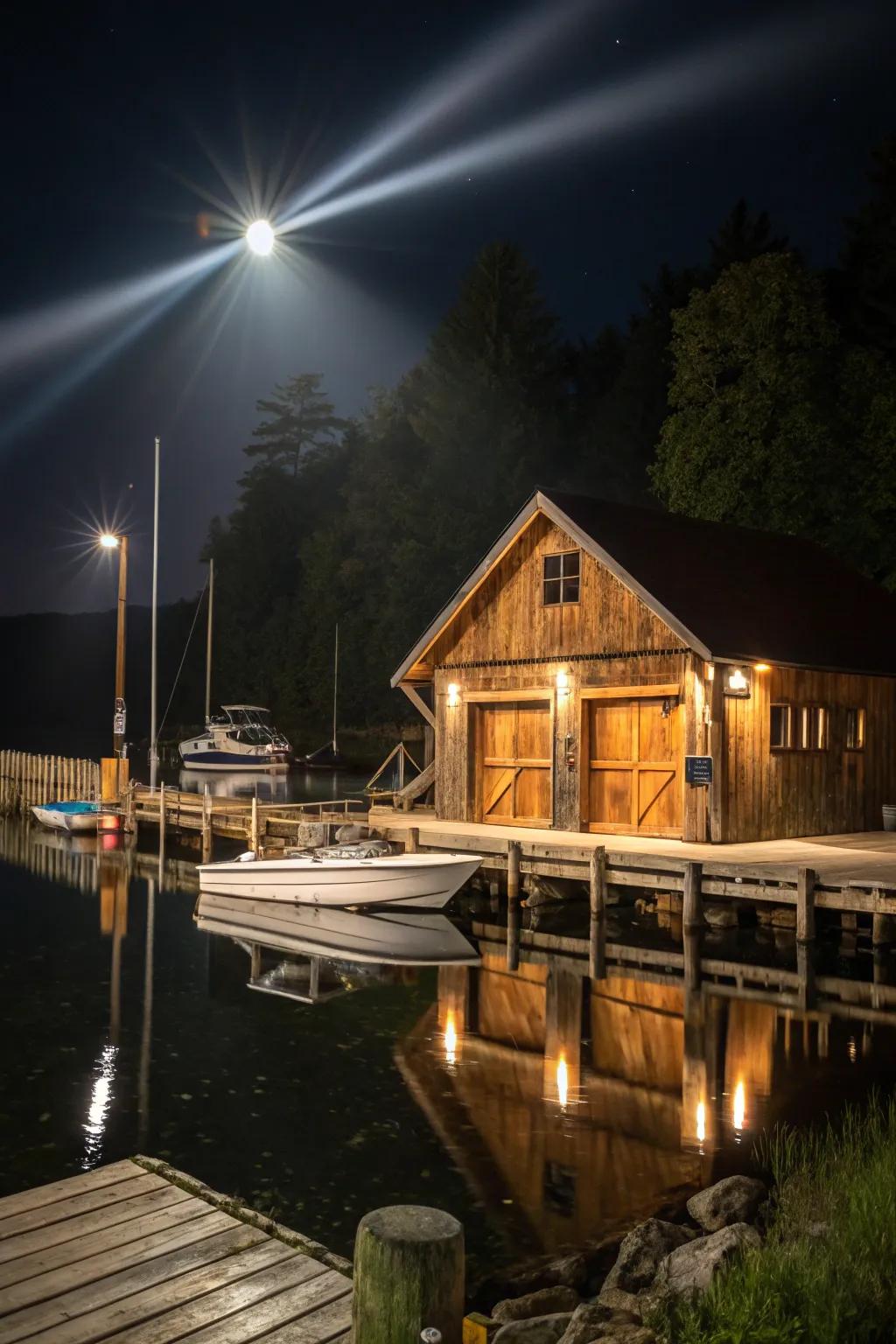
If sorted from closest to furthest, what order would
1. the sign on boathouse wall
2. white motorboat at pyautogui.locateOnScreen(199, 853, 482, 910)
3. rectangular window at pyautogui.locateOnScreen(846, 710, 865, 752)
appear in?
white motorboat at pyautogui.locateOnScreen(199, 853, 482, 910) < the sign on boathouse wall < rectangular window at pyautogui.locateOnScreen(846, 710, 865, 752)

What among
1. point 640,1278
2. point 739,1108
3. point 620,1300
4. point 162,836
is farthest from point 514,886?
point 620,1300

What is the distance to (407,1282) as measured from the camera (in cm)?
498

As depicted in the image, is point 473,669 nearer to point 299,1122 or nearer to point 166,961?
point 166,961

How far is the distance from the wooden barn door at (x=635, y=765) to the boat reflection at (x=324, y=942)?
4.08 metres

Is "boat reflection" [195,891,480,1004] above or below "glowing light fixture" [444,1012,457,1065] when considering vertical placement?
above

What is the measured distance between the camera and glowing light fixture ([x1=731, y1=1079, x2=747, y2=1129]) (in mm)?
10625

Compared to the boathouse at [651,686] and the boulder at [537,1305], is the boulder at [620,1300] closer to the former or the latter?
the boulder at [537,1305]

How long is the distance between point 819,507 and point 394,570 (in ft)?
109

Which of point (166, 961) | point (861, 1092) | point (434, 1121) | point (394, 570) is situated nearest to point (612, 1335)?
point (434, 1121)

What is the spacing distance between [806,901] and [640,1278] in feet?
34.6

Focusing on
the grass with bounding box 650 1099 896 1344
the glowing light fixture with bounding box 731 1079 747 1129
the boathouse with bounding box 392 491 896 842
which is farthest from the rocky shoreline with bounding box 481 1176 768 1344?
the boathouse with bounding box 392 491 896 842

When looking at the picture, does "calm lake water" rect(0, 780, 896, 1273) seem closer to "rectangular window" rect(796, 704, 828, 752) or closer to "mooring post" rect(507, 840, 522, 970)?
"mooring post" rect(507, 840, 522, 970)

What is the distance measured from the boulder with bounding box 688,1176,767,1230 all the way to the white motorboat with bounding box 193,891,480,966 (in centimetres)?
938

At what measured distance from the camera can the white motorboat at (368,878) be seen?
19562 mm
